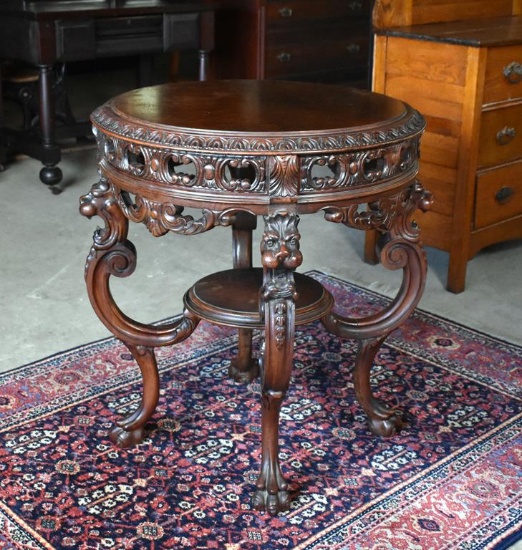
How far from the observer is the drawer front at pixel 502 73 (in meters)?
3.49

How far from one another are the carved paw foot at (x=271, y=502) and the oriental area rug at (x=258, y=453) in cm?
2

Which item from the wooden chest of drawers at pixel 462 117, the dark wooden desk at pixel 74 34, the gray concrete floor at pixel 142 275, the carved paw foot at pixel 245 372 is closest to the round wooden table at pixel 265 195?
the carved paw foot at pixel 245 372

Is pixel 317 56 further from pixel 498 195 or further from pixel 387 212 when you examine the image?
pixel 387 212

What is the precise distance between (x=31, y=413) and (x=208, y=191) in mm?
1034

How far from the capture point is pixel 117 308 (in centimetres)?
243

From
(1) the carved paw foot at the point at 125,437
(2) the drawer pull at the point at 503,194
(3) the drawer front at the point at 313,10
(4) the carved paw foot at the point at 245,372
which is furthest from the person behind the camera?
(3) the drawer front at the point at 313,10

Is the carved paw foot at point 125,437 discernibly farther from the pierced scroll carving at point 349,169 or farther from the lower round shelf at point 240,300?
the pierced scroll carving at point 349,169

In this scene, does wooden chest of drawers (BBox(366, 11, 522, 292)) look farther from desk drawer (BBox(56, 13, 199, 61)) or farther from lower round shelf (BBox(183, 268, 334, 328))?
desk drawer (BBox(56, 13, 199, 61))

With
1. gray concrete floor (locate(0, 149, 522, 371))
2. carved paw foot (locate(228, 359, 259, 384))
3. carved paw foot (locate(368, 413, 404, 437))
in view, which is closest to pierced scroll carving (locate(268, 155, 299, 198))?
carved paw foot (locate(368, 413, 404, 437))

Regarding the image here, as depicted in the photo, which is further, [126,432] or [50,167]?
[50,167]

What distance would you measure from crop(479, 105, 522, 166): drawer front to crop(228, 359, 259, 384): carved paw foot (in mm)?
1358

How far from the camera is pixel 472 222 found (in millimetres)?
3699

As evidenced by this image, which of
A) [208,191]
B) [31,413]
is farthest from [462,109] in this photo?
[31,413]

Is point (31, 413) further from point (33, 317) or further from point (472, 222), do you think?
point (472, 222)
